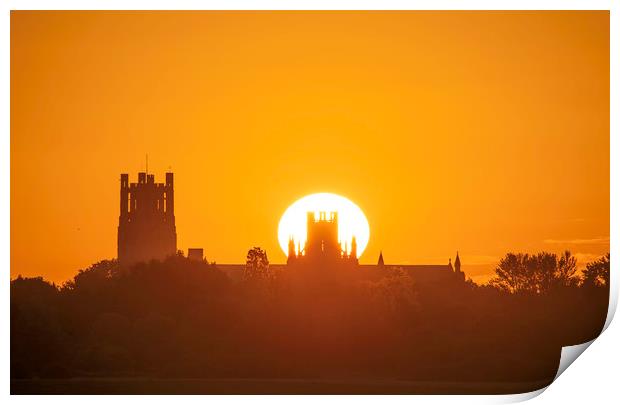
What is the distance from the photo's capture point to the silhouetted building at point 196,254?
11.5 metres

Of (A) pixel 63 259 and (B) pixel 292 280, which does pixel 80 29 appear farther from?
(B) pixel 292 280

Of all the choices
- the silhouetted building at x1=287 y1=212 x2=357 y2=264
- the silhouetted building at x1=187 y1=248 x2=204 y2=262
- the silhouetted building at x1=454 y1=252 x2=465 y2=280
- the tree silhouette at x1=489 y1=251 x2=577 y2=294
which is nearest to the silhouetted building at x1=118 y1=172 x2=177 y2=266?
the silhouetted building at x1=187 y1=248 x2=204 y2=262

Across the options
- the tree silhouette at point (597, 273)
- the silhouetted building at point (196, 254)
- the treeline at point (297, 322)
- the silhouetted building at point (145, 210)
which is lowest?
the treeline at point (297, 322)

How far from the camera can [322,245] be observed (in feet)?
59.9

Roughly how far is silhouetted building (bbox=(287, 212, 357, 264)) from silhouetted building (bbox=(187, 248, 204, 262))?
1.11 m

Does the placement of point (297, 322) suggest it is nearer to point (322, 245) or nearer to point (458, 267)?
point (458, 267)

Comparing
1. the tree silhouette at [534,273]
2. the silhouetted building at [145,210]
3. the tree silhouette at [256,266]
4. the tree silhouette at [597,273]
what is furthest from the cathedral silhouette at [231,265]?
the tree silhouette at [597,273]

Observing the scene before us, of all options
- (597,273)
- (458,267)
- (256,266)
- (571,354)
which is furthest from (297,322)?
(571,354)

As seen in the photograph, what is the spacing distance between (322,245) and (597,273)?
21.7ft

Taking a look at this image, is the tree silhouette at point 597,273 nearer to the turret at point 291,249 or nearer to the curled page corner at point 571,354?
the turret at point 291,249

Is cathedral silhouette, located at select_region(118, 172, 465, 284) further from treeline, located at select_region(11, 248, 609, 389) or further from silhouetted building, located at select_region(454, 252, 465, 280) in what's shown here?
treeline, located at select_region(11, 248, 609, 389)

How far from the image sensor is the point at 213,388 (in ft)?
39.7

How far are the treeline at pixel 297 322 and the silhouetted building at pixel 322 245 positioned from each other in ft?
1.21
